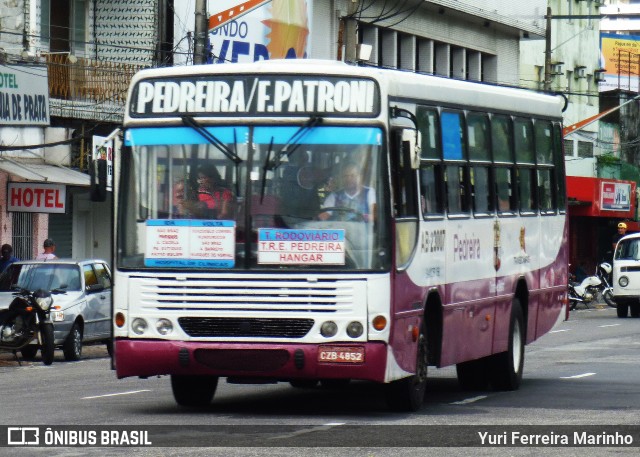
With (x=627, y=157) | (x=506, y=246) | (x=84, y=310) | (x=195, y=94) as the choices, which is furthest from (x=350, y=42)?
(x=627, y=157)

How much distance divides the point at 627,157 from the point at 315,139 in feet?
208

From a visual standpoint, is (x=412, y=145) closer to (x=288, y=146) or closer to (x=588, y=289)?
(x=288, y=146)

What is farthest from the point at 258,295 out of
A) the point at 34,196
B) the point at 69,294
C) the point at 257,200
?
the point at 34,196


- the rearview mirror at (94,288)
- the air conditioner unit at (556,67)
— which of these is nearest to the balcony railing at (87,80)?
the rearview mirror at (94,288)

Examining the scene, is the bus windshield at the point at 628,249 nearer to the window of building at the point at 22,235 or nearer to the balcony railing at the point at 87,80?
the balcony railing at the point at 87,80

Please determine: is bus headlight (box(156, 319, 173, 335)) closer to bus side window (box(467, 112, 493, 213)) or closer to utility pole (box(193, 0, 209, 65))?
bus side window (box(467, 112, 493, 213))

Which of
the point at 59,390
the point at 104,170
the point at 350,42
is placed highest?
the point at 350,42

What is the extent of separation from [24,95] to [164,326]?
18750mm

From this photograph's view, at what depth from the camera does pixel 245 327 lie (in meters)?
13.6

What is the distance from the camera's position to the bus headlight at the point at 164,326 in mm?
13789

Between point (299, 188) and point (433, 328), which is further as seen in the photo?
point (433, 328)

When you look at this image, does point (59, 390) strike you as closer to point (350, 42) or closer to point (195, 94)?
point (195, 94)

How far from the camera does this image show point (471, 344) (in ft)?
53.6

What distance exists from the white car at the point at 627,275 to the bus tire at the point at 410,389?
25524 mm
